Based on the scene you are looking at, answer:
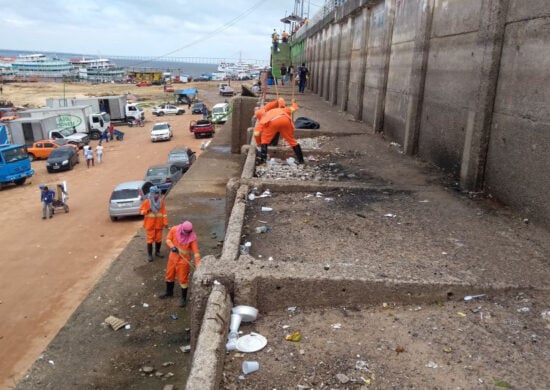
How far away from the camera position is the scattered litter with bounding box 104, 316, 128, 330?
7.43m

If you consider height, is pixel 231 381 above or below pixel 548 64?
below

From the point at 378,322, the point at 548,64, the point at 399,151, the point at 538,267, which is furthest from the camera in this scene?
the point at 399,151

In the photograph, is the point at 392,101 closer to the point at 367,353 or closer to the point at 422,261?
the point at 422,261

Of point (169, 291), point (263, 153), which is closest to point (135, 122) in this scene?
point (263, 153)

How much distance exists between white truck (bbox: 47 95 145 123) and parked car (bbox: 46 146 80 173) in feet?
49.6

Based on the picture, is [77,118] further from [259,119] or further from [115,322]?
[115,322]

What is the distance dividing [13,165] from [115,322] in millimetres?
18771

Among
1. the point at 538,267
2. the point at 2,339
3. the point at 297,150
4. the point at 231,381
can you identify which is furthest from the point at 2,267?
the point at 538,267

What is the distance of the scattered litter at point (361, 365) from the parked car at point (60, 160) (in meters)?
26.1

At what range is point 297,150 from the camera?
973 cm

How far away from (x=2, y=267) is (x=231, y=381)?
12175 millimetres

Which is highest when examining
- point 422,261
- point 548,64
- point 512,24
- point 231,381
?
point 512,24

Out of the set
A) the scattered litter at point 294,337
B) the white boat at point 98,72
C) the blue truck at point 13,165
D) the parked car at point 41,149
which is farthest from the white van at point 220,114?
the white boat at point 98,72

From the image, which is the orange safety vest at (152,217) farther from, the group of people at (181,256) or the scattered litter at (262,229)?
the scattered litter at (262,229)
